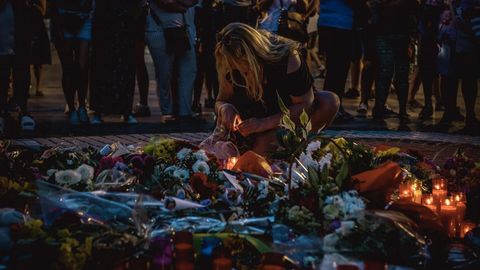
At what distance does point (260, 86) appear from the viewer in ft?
17.7

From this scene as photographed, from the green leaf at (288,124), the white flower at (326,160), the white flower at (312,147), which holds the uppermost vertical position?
Result: the green leaf at (288,124)

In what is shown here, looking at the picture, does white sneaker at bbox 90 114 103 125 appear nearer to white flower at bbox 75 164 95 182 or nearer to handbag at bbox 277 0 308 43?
handbag at bbox 277 0 308 43

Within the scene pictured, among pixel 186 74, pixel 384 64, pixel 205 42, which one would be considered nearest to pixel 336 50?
pixel 384 64

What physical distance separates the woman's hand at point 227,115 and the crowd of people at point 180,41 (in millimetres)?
3091

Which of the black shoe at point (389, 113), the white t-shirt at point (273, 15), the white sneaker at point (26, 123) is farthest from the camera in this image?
the black shoe at point (389, 113)

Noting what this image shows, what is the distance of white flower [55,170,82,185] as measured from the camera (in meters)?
4.03

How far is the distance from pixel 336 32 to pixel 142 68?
2424mm

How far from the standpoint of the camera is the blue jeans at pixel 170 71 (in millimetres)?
9156

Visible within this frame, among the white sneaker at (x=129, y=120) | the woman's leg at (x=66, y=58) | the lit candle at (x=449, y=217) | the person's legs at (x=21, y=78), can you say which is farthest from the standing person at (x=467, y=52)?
the lit candle at (x=449, y=217)

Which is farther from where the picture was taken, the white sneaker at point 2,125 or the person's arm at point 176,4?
the person's arm at point 176,4

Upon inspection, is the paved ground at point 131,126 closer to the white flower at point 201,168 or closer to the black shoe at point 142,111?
the black shoe at point 142,111

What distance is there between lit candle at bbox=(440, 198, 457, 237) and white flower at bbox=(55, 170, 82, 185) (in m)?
1.89

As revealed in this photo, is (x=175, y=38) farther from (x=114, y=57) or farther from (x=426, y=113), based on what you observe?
(x=426, y=113)

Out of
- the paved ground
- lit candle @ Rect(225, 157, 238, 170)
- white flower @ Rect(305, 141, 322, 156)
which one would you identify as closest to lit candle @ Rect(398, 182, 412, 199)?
white flower @ Rect(305, 141, 322, 156)
